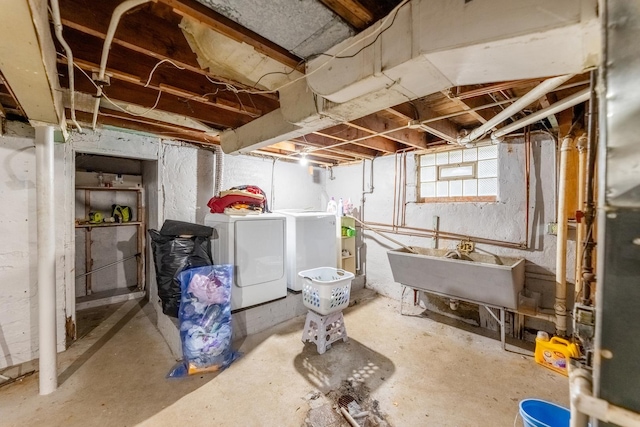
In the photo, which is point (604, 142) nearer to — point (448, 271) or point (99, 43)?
point (99, 43)

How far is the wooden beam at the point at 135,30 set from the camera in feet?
3.71

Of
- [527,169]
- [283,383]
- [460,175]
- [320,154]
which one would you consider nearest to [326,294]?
[283,383]

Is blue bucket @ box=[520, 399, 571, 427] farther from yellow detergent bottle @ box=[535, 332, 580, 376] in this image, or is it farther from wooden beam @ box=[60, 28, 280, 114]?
wooden beam @ box=[60, 28, 280, 114]

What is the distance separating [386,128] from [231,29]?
1854 millimetres

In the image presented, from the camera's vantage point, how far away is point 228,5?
102 centimetres

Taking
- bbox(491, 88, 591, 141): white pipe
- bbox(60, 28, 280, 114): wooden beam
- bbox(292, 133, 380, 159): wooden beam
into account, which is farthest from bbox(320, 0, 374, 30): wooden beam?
bbox(292, 133, 380, 159): wooden beam

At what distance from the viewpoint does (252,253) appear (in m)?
2.87

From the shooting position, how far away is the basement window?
3.03 m

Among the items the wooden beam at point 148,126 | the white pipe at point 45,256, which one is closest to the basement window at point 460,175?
the wooden beam at point 148,126

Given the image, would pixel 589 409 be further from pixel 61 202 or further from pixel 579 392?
pixel 61 202

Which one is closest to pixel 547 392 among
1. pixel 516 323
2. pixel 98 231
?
pixel 516 323

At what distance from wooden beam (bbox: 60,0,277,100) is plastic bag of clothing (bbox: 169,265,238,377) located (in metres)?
1.56

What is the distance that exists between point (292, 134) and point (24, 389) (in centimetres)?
279

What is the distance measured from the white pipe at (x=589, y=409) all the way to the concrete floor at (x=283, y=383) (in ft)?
4.53
